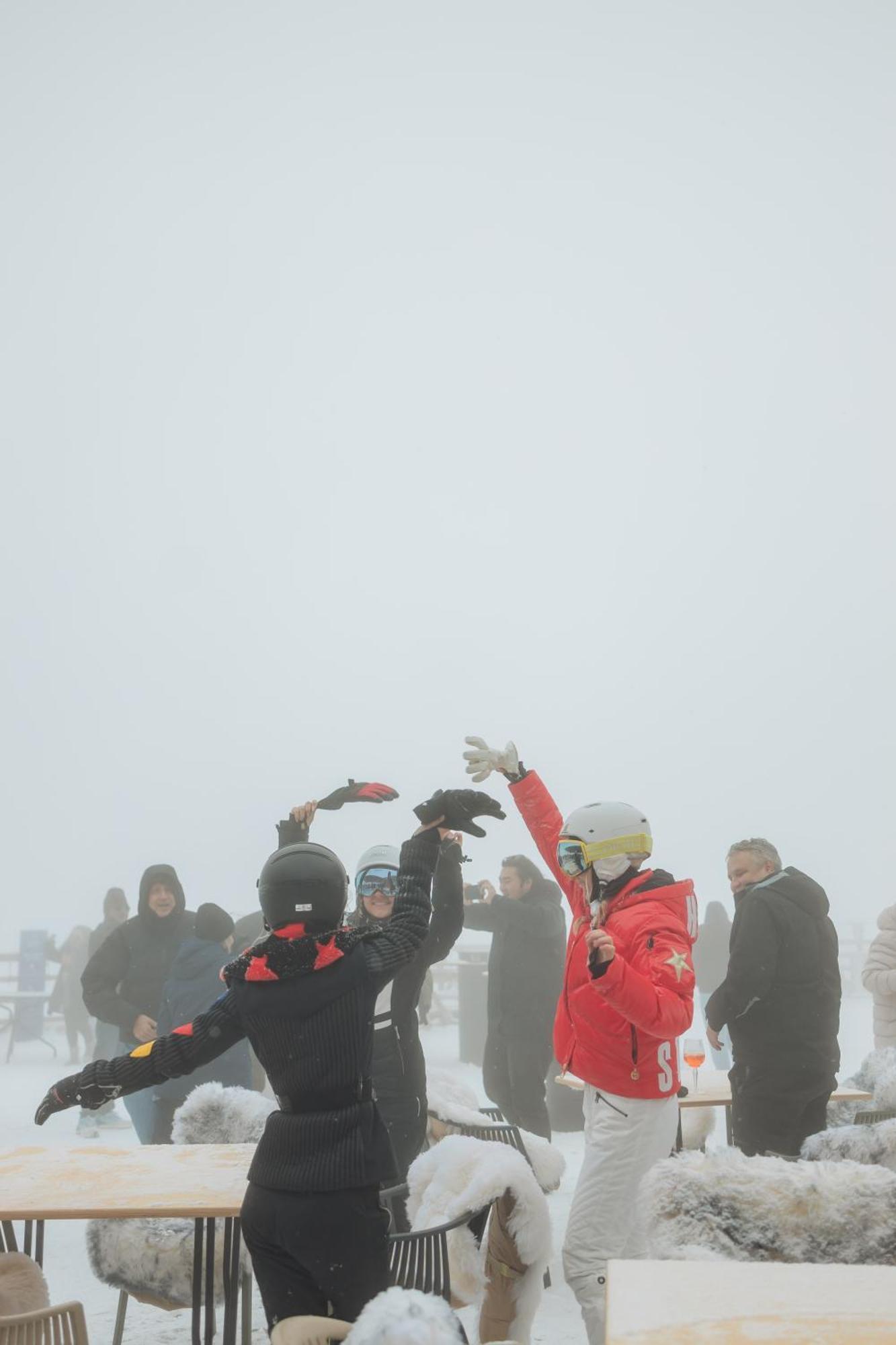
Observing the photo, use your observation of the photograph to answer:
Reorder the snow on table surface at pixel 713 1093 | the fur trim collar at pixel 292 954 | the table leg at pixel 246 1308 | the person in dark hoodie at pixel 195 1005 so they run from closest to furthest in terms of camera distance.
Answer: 1. the fur trim collar at pixel 292 954
2. the table leg at pixel 246 1308
3. the snow on table surface at pixel 713 1093
4. the person in dark hoodie at pixel 195 1005

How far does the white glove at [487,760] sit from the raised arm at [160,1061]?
1.52m

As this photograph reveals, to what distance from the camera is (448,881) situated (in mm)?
3854

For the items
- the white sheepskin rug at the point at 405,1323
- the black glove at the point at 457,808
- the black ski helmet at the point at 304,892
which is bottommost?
the white sheepskin rug at the point at 405,1323

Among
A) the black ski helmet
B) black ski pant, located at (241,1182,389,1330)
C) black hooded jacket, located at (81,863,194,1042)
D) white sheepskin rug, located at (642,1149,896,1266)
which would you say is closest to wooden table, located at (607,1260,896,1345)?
white sheepskin rug, located at (642,1149,896,1266)

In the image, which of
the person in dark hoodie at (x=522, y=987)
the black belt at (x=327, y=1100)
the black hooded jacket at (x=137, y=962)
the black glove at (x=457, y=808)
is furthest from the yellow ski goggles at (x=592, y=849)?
the person in dark hoodie at (x=522, y=987)

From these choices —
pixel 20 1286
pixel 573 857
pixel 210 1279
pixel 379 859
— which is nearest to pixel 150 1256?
pixel 210 1279

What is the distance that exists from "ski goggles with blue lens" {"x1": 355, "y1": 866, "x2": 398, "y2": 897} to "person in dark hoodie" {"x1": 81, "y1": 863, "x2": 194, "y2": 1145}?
8.30ft

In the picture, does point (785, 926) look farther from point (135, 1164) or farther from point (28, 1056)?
point (28, 1056)

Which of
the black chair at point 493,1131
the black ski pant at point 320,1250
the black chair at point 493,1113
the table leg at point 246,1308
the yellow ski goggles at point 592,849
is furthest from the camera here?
the black chair at point 493,1113

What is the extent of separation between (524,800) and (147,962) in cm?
340

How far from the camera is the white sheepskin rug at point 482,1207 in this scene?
106 inches

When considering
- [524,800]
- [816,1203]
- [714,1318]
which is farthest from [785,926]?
[714,1318]

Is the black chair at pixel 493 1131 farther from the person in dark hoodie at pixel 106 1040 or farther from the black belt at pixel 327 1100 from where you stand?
the person in dark hoodie at pixel 106 1040

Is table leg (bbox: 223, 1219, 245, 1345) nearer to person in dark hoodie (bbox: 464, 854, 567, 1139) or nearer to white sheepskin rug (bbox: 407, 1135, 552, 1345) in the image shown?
white sheepskin rug (bbox: 407, 1135, 552, 1345)
